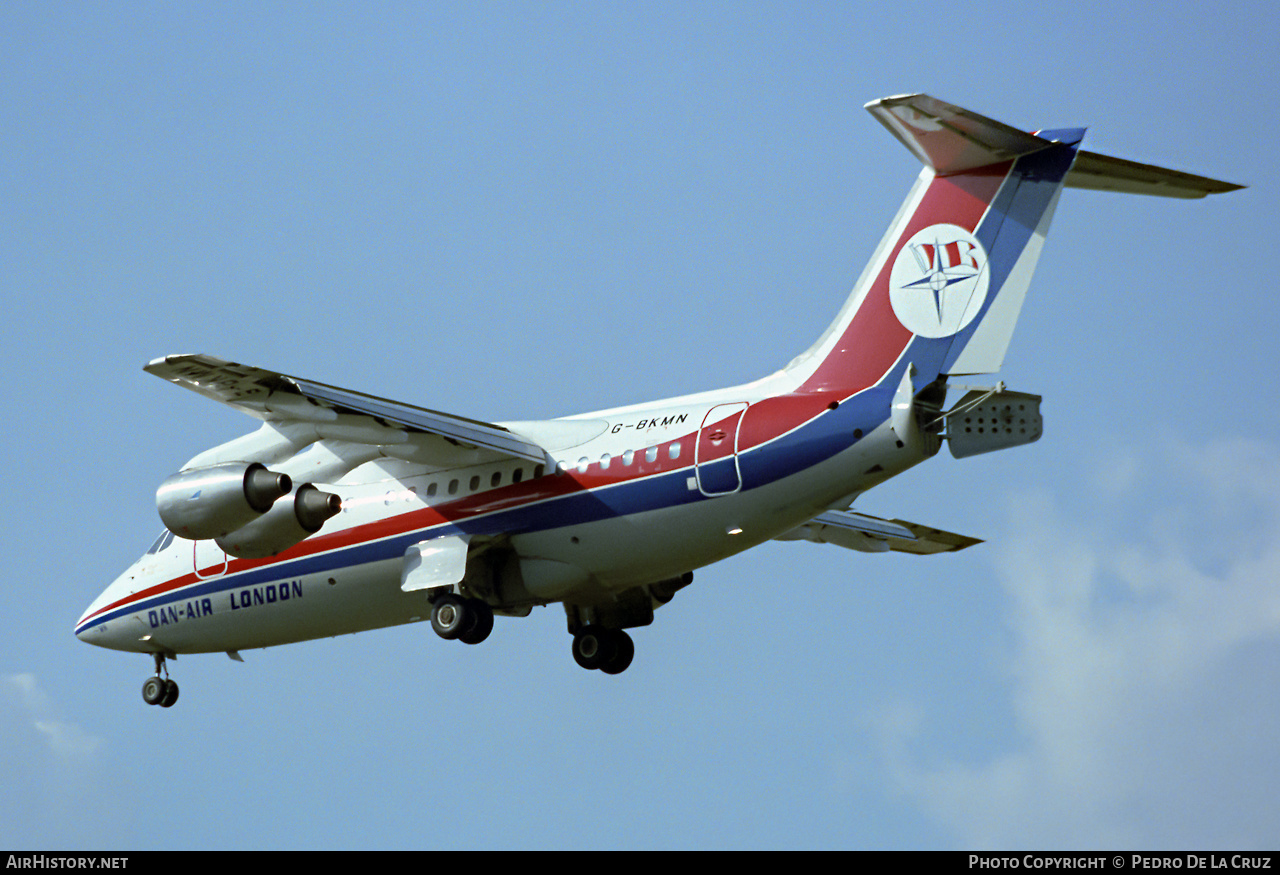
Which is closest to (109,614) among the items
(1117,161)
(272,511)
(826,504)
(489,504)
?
(272,511)

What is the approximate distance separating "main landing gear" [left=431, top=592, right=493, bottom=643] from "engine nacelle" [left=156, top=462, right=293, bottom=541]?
189 centimetres

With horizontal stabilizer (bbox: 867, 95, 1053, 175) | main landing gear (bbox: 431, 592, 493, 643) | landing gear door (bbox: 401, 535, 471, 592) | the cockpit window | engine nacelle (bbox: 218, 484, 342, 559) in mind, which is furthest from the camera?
the cockpit window

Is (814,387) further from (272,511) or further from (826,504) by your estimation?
(272,511)

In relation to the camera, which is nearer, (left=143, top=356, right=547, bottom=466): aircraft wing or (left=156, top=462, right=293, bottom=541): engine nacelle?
(left=143, top=356, right=547, bottom=466): aircraft wing

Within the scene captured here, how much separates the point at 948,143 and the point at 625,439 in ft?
13.0

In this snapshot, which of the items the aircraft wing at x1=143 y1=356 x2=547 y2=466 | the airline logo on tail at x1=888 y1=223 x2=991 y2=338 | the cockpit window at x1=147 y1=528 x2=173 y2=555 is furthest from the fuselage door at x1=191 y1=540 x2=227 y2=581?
the airline logo on tail at x1=888 y1=223 x2=991 y2=338

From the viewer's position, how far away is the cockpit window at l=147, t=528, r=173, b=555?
1947 centimetres

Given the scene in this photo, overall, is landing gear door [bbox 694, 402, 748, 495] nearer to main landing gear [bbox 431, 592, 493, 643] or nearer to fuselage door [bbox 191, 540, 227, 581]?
main landing gear [bbox 431, 592, 493, 643]

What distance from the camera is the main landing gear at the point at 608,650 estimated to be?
18.6 m

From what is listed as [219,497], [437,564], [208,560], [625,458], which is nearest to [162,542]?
[208,560]

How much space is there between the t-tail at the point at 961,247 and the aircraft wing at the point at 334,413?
316 cm

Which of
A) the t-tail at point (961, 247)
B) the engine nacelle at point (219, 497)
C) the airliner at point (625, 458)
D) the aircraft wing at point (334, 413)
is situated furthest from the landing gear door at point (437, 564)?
the t-tail at point (961, 247)

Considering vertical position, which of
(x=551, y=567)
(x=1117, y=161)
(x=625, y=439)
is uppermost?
(x=1117, y=161)

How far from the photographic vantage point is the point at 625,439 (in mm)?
16219
